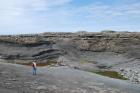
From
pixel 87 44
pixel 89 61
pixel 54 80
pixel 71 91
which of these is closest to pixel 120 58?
pixel 89 61

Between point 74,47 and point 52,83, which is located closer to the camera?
point 52,83

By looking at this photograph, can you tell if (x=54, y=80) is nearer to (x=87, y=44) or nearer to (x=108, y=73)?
(x=108, y=73)

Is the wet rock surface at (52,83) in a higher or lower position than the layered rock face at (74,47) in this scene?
lower

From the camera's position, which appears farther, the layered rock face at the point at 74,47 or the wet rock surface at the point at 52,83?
the layered rock face at the point at 74,47

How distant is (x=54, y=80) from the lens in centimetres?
6719

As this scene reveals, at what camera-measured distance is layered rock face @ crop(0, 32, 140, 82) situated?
110 meters

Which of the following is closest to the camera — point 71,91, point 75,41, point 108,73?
point 71,91

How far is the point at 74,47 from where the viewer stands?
11925cm

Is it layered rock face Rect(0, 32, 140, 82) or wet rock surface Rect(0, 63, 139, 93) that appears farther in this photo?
layered rock face Rect(0, 32, 140, 82)

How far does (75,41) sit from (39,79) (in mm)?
57661

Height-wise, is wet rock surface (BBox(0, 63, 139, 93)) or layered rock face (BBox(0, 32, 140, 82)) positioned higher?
layered rock face (BBox(0, 32, 140, 82))

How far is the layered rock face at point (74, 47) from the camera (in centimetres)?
10994

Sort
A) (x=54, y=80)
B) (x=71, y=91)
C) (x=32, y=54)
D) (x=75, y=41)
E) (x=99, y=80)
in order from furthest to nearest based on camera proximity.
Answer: (x=75, y=41) → (x=32, y=54) → (x=99, y=80) → (x=54, y=80) → (x=71, y=91)

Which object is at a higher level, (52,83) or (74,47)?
(74,47)
